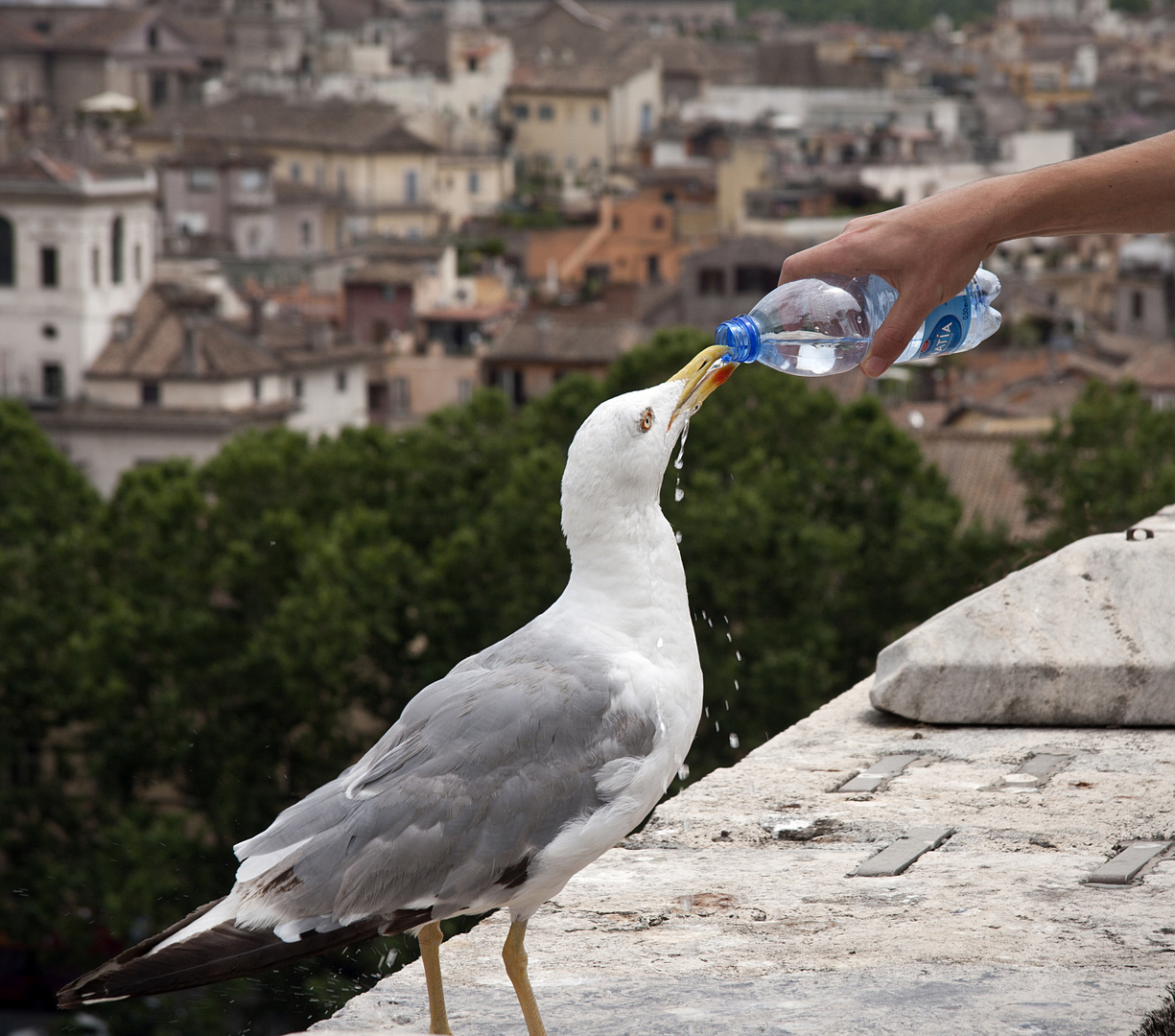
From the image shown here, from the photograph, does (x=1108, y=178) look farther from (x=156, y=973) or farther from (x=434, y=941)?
(x=156, y=973)

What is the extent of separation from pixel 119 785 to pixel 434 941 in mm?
15898

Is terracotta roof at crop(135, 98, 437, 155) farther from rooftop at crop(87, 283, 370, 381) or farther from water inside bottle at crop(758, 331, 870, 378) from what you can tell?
→ water inside bottle at crop(758, 331, 870, 378)

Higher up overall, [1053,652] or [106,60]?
[106,60]

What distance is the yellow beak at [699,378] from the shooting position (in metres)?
3.34

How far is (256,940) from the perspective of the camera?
9.70 feet

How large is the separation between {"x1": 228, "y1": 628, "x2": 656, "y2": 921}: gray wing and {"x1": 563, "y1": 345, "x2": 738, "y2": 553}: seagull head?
0.77 ft

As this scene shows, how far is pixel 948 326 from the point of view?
391 cm

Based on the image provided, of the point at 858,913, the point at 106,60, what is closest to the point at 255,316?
the point at 858,913

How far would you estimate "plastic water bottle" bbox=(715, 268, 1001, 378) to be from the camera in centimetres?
379

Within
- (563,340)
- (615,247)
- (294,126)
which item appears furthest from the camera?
(294,126)

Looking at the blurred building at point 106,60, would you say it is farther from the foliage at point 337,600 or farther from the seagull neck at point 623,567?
the seagull neck at point 623,567

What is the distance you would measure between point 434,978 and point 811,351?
1412 mm

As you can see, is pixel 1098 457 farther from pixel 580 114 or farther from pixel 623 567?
pixel 580 114

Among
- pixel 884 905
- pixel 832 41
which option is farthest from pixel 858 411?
pixel 832 41
